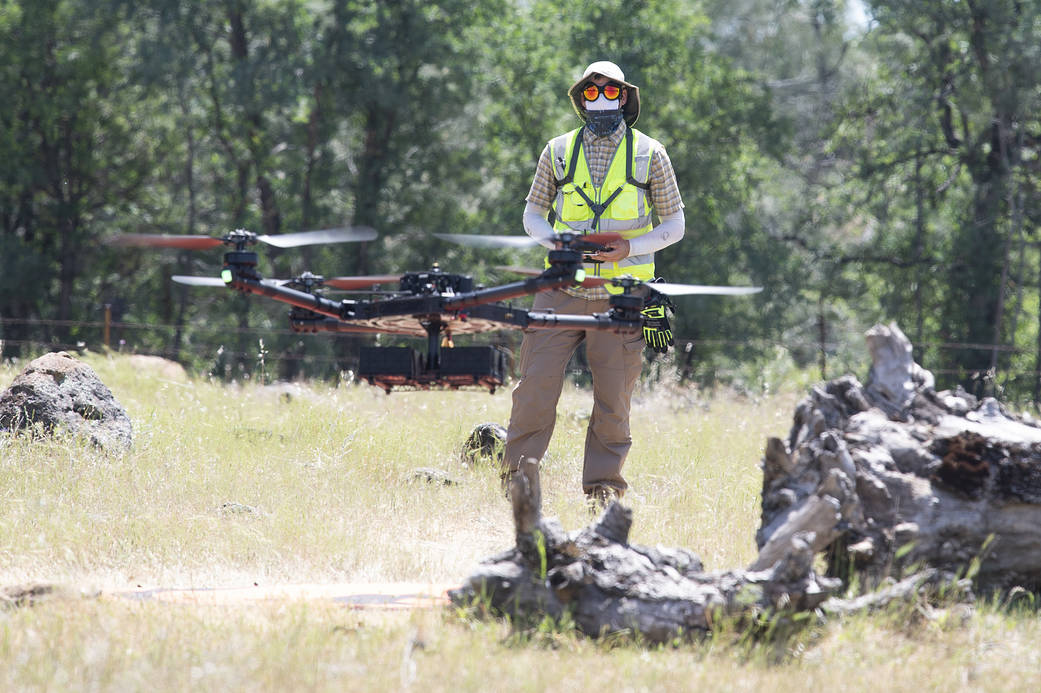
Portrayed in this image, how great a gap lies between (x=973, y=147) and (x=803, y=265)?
4365 millimetres

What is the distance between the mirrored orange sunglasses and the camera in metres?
7.27

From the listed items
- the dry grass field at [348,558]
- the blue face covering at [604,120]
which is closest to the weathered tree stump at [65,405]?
the dry grass field at [348,558]

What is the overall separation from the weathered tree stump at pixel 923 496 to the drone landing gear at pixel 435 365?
1.58 metres

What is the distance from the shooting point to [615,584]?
4.88 meters

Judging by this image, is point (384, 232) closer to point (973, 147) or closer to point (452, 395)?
point (973, 147)

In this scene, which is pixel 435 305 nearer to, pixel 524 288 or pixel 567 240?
pixel 524 288

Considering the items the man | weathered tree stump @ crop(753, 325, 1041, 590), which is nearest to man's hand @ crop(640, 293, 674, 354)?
the man

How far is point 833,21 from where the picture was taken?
2978cm

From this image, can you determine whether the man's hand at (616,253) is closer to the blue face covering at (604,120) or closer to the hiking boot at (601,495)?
the blue face covering at (604,120)

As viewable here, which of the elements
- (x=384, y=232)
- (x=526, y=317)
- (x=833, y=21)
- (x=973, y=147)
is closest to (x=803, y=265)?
(x=973, y=147)

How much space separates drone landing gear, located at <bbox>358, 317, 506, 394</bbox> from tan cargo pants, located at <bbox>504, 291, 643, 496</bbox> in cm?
82

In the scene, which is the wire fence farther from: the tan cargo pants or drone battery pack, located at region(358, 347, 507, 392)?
drone battery pack, located at region(358, 347, 507, 392)

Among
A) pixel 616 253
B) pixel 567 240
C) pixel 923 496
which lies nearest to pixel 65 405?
pixel 616 253

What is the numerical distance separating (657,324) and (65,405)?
438cm
